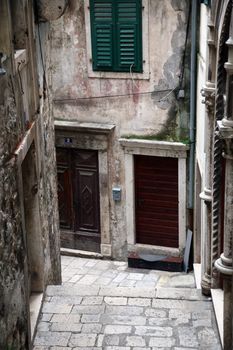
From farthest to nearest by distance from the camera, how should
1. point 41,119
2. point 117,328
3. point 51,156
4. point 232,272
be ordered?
point 51,156 < point 41,119 < point 117,328 < point 232,272

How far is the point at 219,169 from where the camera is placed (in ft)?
24.4

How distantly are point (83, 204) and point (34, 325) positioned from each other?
5.36 meters

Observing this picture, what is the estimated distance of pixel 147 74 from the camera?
37.2 feet

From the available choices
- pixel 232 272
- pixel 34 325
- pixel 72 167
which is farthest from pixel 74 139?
pixel 232 272

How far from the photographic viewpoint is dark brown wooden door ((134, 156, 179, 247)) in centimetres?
1187

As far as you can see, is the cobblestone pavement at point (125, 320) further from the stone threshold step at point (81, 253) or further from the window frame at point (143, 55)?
the window frame at point (143, 55)

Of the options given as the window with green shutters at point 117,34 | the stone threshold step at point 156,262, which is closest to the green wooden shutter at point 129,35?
the window with green shutters at point 117,34

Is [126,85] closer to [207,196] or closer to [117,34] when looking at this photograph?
[117,34]

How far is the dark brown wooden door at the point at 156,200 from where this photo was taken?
1187cm

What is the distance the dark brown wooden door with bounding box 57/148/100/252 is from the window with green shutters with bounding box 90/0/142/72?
5.79ft

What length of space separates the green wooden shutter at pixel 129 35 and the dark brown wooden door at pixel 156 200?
1.74 m

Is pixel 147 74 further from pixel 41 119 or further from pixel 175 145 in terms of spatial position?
pixel 41 119

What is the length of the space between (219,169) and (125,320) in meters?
2.03

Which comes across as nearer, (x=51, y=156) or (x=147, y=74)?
(x=51, y=156)
